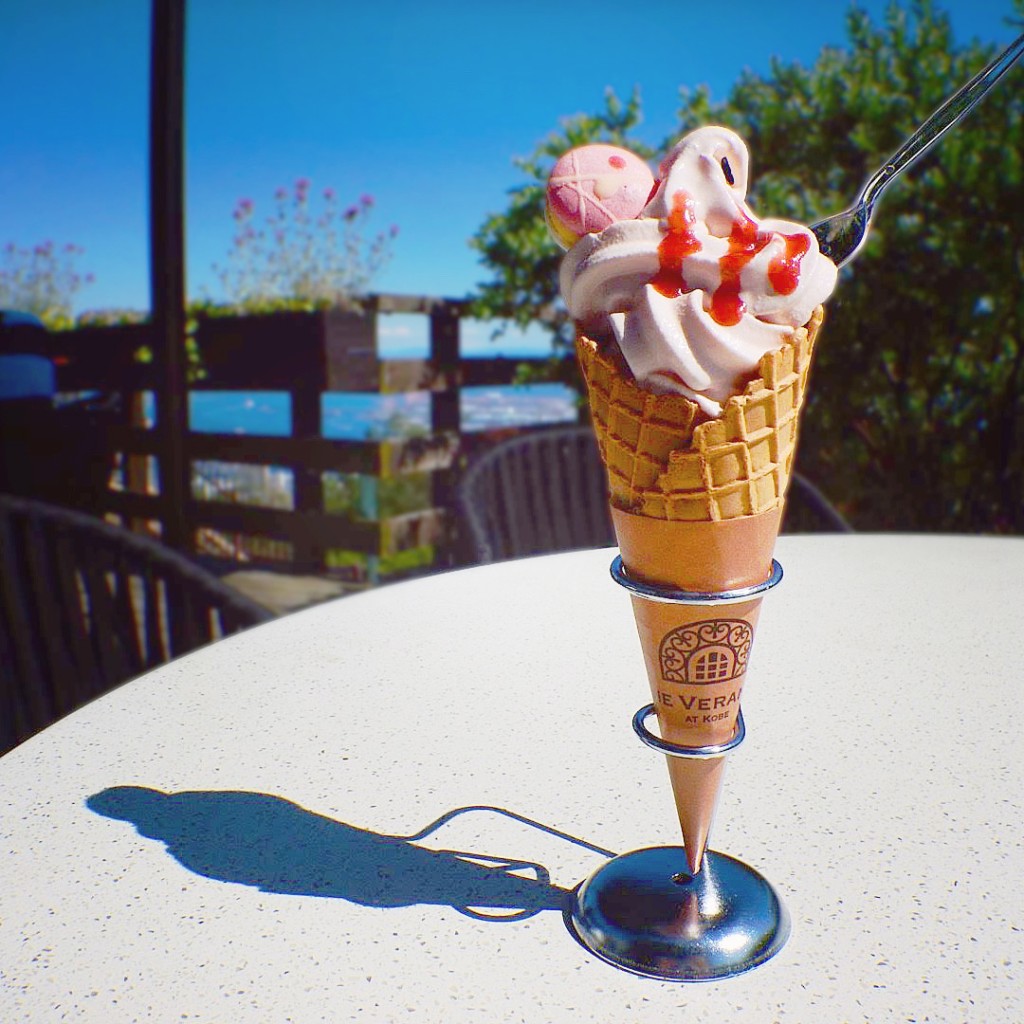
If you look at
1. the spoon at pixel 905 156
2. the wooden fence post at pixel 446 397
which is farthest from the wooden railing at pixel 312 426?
the spoon at pixel 905 156

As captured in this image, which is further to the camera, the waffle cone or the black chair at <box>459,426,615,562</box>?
the black chair at <box>459,426,615,562</box>

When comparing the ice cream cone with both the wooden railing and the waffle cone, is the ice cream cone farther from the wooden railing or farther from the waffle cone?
the wooden railing

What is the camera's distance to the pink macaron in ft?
2.32

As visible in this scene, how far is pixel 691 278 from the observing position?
26.3 inches

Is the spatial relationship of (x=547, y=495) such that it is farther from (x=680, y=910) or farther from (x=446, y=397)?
(x=446, y=397)

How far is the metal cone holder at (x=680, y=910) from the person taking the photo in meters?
0.63

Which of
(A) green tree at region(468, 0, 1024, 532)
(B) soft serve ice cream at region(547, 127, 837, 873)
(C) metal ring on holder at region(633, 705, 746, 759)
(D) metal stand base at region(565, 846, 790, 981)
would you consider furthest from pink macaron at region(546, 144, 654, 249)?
(A) green tree at region(468, 0, 1024, 532)

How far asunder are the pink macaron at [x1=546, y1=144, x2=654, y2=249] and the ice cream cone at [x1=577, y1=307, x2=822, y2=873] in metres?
0.11

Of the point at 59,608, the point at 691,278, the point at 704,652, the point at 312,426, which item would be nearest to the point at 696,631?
the point at 704,652

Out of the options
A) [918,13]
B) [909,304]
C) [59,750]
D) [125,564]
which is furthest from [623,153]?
[918,13]

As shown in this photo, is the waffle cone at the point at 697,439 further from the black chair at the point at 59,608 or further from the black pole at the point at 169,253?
the black pole at the point at 169,253

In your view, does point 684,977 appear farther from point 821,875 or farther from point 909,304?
point 909,304

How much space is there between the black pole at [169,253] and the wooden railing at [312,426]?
0.26 feet

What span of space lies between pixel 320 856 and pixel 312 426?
4014mm
